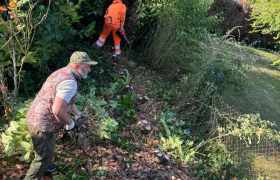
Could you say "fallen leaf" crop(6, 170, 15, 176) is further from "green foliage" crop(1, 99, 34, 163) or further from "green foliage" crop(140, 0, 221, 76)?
"green foliage" crop(140, 0, 221, 76)

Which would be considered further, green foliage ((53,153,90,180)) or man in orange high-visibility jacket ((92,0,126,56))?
man in orange high-visibility jacket ((92,0,126,56))

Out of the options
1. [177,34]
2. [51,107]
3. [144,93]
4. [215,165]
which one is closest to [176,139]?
[215,165]

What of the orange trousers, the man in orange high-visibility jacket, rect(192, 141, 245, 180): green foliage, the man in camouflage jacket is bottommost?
rect(192, 141, 245, 180): green foliage

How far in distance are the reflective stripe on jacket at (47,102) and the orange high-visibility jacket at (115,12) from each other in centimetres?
389

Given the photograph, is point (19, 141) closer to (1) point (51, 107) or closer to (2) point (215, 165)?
(1) point (51, 107)

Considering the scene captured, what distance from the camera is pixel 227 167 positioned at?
4.16m

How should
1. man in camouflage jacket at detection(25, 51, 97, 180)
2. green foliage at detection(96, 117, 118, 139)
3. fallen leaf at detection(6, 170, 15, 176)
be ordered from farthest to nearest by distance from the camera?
green foliage at detection(96, 117, 118, 139)
fallen leaf at detection(6, 170, 15, 176)
man in camouflage jacket at detection(25, 51, 97, 180)

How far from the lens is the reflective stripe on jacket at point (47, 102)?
6.54 feet

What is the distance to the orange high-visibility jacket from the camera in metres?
5.56

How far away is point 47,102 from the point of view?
80.3 inches

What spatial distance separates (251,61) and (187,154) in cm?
272

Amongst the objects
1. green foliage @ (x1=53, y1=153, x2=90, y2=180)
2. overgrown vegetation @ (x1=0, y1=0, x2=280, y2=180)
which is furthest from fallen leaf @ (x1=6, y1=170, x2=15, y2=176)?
green foliage @ (x1=53, y1=153, x2=90, y2=180)

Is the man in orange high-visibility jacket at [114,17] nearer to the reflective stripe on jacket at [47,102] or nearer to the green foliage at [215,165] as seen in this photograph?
the reflective stripe on jacket at [47,102]

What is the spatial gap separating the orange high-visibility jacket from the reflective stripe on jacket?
389 cm
